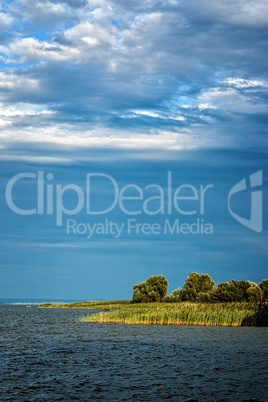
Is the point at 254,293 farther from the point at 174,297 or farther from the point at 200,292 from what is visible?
the point at 174,297

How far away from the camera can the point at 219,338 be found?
41.2 metres

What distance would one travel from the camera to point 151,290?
107375 mm

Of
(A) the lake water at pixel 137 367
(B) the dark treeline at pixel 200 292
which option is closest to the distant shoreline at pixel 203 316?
(A) the lake water at pixel 137 367

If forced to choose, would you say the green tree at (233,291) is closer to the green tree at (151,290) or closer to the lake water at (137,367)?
the green tree at (151,290)

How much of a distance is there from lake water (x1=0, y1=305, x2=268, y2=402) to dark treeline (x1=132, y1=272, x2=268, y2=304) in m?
47.7

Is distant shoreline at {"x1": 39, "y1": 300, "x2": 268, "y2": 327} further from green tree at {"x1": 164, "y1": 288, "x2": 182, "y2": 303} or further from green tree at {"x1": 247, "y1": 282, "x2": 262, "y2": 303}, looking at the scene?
green tree at {"x1": 164, "y1": 288, "x2": 182, "y2": 303}

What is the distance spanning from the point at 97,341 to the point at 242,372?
1812cm

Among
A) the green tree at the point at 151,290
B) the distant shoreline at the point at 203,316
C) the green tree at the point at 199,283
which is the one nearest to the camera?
the distant shoreline at the point at 203,316

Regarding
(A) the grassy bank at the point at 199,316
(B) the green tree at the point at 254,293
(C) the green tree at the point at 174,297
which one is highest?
(A) the grassy bank at the point at 199,316

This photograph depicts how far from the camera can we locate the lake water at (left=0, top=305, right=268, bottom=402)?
67.3 feet

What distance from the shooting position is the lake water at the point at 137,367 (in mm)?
20500

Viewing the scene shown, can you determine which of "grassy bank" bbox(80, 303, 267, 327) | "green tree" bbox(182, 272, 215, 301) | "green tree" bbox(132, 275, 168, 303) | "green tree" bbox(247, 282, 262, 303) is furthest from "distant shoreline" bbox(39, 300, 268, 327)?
"green tree" bbox(182, 272, 215, 301)

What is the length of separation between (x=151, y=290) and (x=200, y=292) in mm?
12383

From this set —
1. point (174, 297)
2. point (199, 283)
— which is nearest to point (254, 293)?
point (174, 297)
